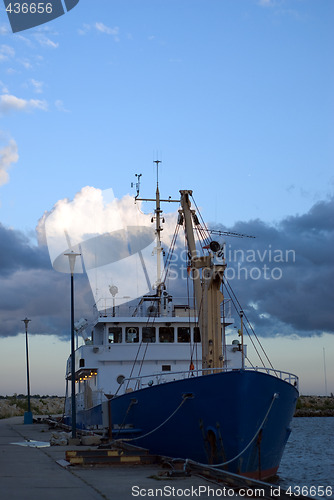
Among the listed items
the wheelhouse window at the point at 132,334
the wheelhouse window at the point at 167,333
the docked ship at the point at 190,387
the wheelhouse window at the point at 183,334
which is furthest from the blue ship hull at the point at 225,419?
the wheelhouse window at the point at 183,334

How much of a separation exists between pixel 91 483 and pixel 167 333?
15.2 metres

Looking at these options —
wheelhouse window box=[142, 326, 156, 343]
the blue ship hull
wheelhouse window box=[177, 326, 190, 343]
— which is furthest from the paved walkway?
wheelhouse window box=[177, 326, 190, 343]

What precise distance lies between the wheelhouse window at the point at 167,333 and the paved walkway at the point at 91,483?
11.7 m

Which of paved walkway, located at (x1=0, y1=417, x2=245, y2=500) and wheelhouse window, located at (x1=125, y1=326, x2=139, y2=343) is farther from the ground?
wheelhouse window, located at (x1=125, y1=326, x2=139, y2=343)

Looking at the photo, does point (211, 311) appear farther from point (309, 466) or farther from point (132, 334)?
point (309, 466)

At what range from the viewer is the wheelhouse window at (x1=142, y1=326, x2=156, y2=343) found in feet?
90.1

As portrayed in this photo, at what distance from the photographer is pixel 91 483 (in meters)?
12.5

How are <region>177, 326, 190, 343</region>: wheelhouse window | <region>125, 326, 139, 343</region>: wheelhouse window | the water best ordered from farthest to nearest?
1. <region>177, 326, 190, 343</region>: wheelhouse window
2. <region>125, 326, 139, 343</region>: wheelhouse window
3. the water

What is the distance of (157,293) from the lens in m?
29.3

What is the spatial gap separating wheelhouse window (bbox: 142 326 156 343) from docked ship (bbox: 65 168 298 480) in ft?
0.14

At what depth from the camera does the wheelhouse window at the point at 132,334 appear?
27328 mm

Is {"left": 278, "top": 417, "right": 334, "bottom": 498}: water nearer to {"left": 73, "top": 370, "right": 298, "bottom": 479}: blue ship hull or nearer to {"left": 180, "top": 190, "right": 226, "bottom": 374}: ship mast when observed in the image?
{"left": 73, "top": 370, "right": 298, "bottom": 479}: blue ship hull

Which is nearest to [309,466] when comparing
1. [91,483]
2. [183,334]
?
[183,334]

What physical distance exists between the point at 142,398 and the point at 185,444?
8.34ft
